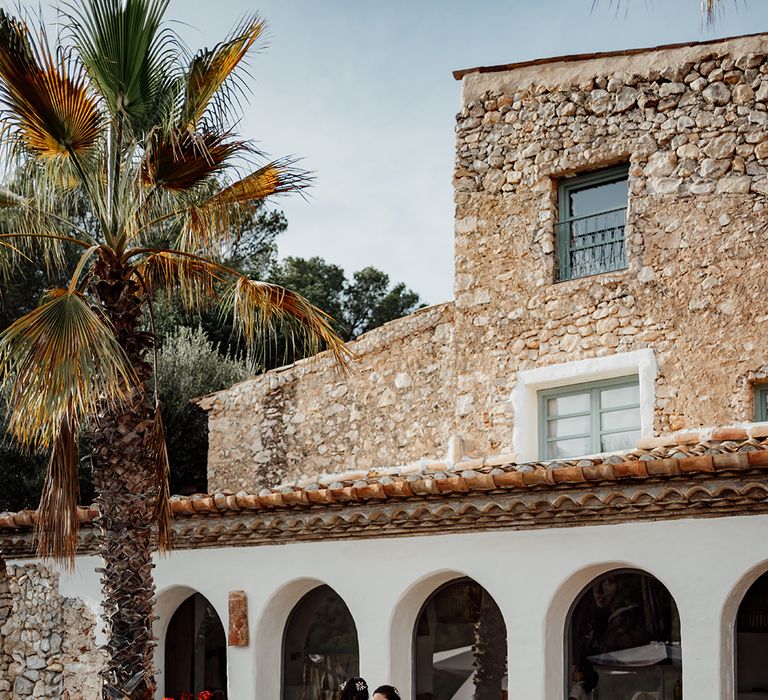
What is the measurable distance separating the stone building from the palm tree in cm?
184

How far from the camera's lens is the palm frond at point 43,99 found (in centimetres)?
945

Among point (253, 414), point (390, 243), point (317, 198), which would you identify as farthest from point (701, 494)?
point (390, 243)

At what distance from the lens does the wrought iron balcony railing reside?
13.4m

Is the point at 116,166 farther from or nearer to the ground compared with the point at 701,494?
farther from the ground

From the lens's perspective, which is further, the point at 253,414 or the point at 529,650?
the point at 253,414

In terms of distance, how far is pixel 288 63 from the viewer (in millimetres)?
13703

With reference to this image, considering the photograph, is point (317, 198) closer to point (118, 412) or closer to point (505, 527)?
point (118, 412)

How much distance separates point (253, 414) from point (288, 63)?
5.58 meters

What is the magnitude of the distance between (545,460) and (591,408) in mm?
764

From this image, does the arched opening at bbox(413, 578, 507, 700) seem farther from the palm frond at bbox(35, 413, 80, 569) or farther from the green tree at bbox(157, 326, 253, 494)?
the green tree at bbox(157, 326, 253, 494)

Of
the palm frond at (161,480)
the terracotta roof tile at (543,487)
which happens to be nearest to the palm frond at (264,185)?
the palm frond at (161,480)

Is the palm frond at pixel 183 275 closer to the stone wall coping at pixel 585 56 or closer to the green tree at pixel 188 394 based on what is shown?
the stone wall coping at pixel 585 56

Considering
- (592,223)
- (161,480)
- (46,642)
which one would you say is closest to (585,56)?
(592,223)

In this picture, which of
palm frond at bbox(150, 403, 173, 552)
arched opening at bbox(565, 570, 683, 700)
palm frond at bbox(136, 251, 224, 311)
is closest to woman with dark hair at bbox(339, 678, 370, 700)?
arched opening at bbox(565, 570, 683, 700)
